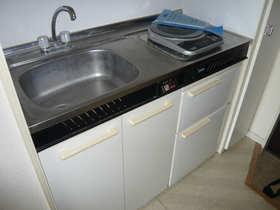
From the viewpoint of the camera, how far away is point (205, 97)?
1.38 metres

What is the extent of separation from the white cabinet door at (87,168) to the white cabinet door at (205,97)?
1.32ft

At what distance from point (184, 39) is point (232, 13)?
0.38m

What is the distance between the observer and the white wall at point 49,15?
3.77 feet

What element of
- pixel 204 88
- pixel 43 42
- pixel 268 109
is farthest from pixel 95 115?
pixel 268 109

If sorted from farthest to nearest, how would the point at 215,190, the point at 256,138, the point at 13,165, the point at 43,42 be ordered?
1. the point at 256,138
2. the point at 215,190
3. the point at 43,42
4. the point at 13,165

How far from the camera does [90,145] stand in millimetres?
987

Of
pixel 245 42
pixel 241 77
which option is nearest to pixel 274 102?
pixel 241 77

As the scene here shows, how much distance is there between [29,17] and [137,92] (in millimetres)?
634

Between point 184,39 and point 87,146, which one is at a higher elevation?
point 184,39

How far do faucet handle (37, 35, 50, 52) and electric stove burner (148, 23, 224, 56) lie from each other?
0.52 meters

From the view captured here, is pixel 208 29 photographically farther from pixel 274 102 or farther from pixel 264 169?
pixel 264 169

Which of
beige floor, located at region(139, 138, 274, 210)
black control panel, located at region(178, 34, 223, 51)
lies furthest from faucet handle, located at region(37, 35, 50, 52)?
beige floor, located at region(139, 138, 274, 210)

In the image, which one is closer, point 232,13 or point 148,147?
point 148,147

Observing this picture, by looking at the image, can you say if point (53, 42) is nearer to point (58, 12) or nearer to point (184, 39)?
point (58, 12)
